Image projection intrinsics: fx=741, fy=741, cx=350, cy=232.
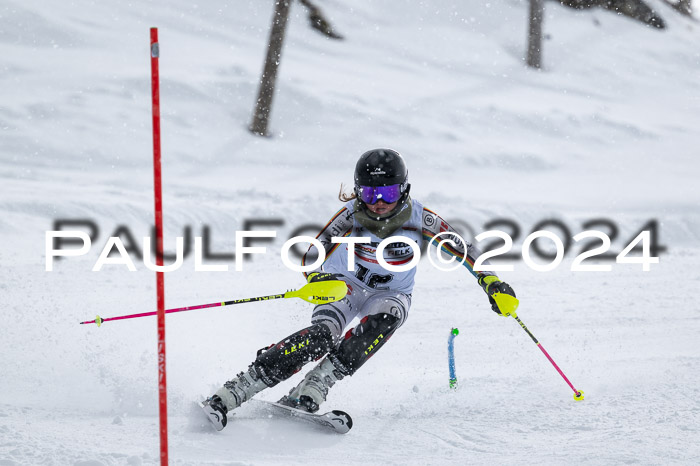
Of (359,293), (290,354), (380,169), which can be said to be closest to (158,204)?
(290,354)

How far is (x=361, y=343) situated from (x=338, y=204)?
7.25m

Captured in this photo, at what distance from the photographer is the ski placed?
408 cm

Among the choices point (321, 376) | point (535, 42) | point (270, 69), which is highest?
point (535, 42)

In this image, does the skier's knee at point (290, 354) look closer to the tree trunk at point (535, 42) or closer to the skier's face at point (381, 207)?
the skier's face at point (381, 207)

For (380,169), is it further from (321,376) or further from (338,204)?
(338,204)

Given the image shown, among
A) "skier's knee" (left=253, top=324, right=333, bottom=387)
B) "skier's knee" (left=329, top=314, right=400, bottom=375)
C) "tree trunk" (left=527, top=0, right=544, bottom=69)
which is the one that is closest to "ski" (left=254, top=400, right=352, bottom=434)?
"skier's knee" (left=253, top=324, right=333, bottom=387)

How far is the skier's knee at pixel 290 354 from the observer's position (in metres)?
4.22

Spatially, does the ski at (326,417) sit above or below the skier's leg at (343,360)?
below

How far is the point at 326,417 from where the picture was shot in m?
4.09

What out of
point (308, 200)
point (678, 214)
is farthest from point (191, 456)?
point (678, 214)

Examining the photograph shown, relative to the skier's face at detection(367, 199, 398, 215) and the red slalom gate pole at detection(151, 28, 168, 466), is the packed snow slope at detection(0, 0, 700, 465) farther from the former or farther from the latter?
the skier's face at detection(367, 199, 398, 215)

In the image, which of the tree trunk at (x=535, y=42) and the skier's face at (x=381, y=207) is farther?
the tree trunk at (x=535, y=42)

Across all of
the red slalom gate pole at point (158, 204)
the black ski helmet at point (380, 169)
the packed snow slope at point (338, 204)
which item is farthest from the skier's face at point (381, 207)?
the red slalom gate pole at point (158, 204)

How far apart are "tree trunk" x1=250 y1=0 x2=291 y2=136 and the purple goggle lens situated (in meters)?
9.91
